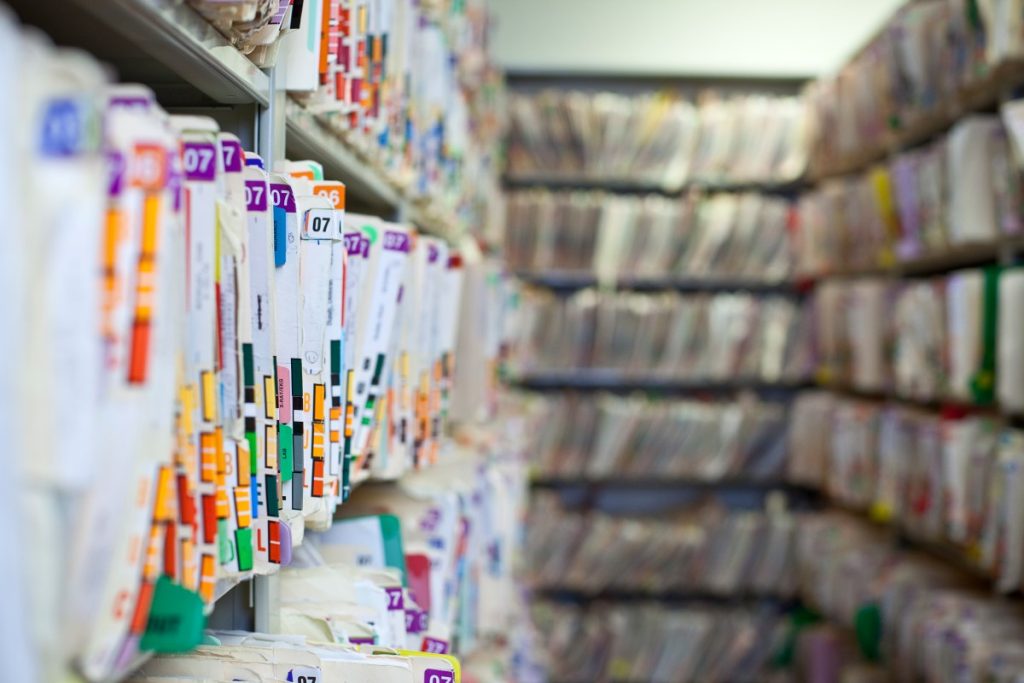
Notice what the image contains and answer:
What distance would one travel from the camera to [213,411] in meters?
0.65

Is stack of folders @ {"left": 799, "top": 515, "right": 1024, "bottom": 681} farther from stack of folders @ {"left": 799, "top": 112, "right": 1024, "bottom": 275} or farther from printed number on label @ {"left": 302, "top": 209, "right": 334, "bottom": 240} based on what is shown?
printed number on label @ {"left": 302, "top": 209, "right": 334, "bottom": 240}

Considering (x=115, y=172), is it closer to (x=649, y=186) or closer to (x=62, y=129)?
(x=62, y=129)

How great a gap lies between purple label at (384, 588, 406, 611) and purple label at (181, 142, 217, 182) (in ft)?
1.95

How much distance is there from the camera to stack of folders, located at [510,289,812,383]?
3.75 m

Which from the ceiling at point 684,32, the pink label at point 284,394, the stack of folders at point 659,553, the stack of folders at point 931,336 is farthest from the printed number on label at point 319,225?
the ceiling at point 684,32

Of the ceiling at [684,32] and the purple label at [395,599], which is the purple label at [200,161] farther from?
the ceiling at [684,32]

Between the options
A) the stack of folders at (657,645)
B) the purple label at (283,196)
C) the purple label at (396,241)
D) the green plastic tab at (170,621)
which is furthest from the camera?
the stack of folders at (657,645)

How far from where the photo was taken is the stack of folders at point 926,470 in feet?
7.22

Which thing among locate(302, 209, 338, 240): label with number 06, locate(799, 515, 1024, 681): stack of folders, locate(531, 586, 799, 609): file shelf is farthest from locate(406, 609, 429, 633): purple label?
locate(531, 586, 799, 609): file shelf

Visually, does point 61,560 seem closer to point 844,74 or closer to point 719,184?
point 844,74

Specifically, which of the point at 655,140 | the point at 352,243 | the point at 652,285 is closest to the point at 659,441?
the point at 652,285

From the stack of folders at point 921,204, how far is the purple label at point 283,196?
1.73 meters

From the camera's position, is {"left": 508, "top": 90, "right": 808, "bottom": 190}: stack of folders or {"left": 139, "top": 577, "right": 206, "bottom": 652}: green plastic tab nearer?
{"left": 139, "top": 577, "right": 206, "bottom": 652}: green plastic tab

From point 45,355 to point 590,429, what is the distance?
335 cm
